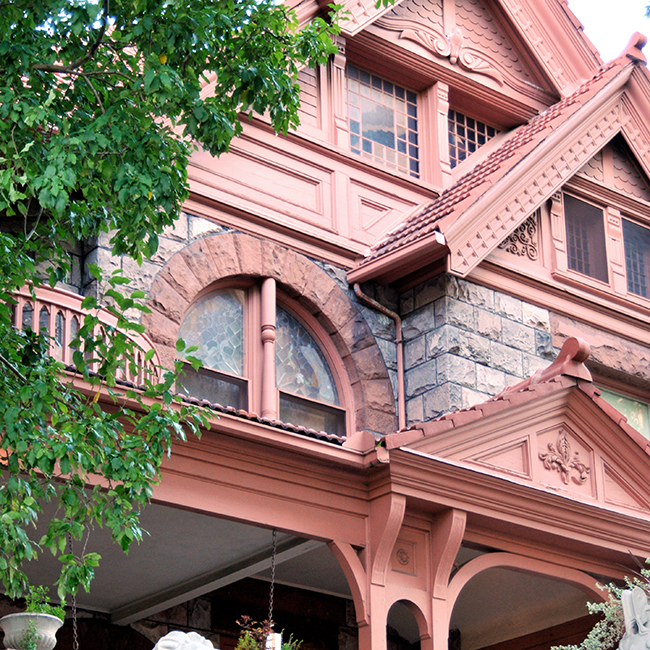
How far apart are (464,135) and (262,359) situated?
488 cm

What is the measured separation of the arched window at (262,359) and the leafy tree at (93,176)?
3860 millimetres

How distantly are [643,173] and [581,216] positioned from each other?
1430 millimetres

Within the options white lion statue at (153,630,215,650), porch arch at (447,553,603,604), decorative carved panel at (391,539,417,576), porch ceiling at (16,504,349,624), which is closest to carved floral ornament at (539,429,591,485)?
porch arch at (447,553,603,604)

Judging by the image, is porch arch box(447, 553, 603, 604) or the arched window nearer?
porch arch box(447, 553, 603, 604)

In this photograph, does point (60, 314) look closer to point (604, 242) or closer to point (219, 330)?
point (219, 330)

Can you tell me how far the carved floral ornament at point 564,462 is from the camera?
34.3ft

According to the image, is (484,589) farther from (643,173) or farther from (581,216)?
(643,173)

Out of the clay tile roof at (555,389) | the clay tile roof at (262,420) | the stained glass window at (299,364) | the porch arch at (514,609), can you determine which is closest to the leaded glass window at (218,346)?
the stained glass window at (299,364)

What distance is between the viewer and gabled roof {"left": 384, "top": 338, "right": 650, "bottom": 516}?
9969 mm

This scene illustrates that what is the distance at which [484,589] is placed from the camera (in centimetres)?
1181

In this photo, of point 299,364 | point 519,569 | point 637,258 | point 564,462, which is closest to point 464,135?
point 637,258

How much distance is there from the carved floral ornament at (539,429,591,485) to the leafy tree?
159 inches

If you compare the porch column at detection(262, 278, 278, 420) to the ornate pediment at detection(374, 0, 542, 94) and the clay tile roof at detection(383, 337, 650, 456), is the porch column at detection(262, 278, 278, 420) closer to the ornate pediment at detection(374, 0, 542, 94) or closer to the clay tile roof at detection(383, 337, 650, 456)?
the clay tile roof at detection(383, 337, 650, 456)

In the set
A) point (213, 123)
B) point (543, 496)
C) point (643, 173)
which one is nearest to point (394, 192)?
point (643, 173)
